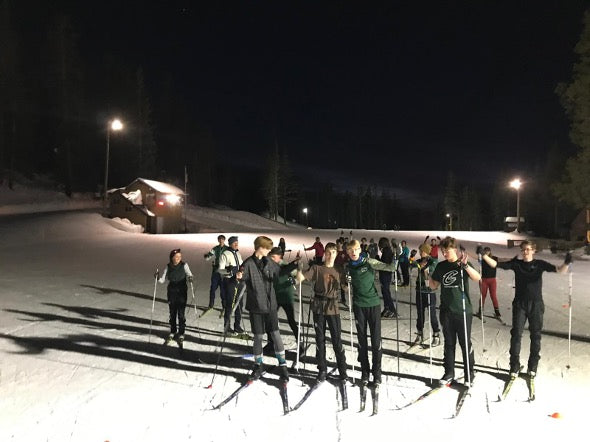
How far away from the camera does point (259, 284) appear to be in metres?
6.08

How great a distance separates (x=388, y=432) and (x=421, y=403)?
3.16ft

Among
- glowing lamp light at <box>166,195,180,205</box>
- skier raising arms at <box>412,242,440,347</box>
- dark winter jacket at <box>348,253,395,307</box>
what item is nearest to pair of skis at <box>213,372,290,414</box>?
dark winter jacket at <box>348,253,395,307</box>

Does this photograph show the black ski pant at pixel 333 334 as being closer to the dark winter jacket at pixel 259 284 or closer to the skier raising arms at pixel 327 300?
the skier raising arms at pixel 327 300

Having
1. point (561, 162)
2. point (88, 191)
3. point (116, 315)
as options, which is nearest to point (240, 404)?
point (116, 315)

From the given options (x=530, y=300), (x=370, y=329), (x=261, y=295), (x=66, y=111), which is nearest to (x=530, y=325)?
(x=530, y=300)

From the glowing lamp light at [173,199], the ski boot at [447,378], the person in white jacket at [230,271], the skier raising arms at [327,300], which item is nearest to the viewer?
the skier raising arms at [327,300]

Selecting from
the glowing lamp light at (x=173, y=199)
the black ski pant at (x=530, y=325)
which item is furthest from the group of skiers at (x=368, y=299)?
the glowing lamp light at (x=173, y=199)

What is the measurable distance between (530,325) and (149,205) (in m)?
42.3

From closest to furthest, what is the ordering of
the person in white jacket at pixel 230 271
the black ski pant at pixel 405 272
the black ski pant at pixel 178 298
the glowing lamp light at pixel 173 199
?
the black ski pant at pixel 178 298, the person in white jacket at pixel 230 271, the black ski pant at pixel 405 272, the glowing lamp light at pixel 173 199

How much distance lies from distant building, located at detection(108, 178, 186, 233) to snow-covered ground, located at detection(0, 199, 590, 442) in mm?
28048

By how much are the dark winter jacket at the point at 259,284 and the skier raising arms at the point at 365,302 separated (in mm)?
1109

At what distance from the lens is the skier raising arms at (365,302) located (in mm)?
5891

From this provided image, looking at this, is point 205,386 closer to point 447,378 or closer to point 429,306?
point 447,378

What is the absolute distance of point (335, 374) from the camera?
659 cm
